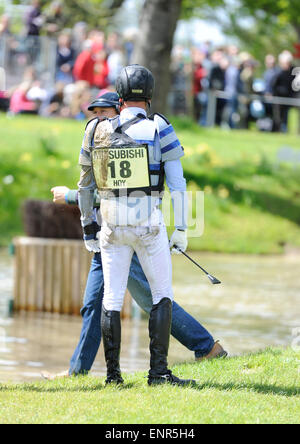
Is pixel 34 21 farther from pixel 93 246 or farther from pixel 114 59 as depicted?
pixel 93 246

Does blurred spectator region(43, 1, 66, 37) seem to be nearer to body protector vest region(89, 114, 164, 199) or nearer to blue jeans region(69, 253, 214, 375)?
blue jeans region(69, 253, 214, 375)

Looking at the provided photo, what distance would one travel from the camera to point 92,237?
5.98m

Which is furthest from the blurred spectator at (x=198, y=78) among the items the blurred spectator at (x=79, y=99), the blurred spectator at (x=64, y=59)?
the blurred spectator at (x=79, y=99)

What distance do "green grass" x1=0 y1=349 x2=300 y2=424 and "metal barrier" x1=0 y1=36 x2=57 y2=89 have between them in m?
16.3

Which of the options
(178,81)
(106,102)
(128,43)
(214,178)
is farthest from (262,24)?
(106,102)

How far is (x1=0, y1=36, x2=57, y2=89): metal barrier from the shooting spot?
21.8m

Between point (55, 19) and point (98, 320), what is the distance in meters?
16.9

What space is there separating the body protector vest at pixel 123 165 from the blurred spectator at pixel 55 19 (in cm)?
1739

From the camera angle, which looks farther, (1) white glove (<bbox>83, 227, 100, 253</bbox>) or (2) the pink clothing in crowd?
(2) the pink clothing in crowd

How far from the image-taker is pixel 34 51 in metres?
22.0

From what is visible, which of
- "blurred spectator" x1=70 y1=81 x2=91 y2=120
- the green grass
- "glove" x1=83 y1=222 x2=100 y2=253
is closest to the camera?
the green grass

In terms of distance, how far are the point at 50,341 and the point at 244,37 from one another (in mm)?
34568

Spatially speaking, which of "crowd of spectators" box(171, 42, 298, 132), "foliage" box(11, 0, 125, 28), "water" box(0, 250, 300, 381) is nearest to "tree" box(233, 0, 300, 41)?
"crowd of spectators" box(171, 42, 298, 132)
